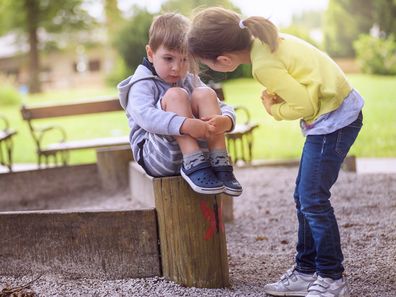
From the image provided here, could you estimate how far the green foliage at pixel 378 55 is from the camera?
2023 cm

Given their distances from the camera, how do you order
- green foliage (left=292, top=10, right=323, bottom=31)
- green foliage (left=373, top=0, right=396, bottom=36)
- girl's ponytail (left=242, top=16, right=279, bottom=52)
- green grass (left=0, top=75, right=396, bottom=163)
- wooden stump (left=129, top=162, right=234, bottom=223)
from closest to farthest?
girl's ponytail (left=242, top=16, right=279, bottom=52), wooden stump (left=129, top=162, right=234, bottom=223), green grass (left=0, top=75, right=396, bottom=163), green foliage (left=373, top=0, right=396, bottom=36), green foliage (left=292, top=10, right=323, bottom=31)

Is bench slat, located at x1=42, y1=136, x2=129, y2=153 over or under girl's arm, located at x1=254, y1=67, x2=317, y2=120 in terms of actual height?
under

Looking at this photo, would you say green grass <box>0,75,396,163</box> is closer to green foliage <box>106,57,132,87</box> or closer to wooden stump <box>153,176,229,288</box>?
green foliage <box>106,57,132,87</box>

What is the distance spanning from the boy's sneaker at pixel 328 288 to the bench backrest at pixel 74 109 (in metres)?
4.51

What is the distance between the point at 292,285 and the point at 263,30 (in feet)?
3.94

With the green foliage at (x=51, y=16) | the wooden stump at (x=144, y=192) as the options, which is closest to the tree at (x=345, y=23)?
the green foliage at (x=51, y=16)

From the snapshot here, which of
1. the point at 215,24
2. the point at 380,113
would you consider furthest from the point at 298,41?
the point at 380,113

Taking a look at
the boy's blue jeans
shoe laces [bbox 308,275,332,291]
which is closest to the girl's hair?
the boy's blue jeans

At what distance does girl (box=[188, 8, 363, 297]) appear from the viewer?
3.06m

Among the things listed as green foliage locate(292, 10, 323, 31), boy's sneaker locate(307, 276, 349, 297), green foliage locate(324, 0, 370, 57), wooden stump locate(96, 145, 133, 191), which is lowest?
green foliage locate(292, 10, 323, 31)

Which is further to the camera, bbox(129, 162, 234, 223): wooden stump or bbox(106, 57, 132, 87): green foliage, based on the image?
bbox(106, 57, 132, 87): green foliage

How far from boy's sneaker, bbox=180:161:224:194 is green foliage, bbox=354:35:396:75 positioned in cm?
1777

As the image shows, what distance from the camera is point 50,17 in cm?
2742

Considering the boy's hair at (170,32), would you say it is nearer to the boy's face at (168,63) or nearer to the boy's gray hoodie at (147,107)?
the boy's face at (168,63)
